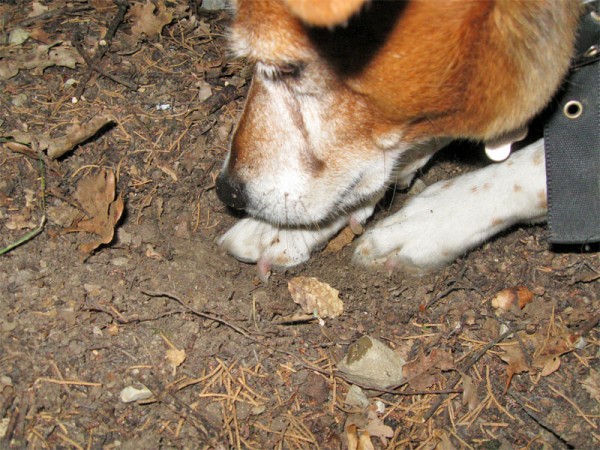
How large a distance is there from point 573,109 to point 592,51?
22 centimetres

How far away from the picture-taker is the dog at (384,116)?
1.66 meters

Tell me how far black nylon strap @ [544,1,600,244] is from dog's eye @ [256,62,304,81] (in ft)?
3.25

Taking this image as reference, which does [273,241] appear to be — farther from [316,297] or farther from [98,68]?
[98,68]

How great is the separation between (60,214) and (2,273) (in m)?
0.32

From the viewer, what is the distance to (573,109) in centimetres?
210

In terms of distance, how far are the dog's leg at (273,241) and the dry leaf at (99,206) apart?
0.46m

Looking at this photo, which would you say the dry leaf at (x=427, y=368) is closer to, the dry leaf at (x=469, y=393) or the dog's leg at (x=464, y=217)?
the dry leaf at (x=469, y=393)

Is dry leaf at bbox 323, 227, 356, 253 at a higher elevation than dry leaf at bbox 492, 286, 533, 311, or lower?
lower

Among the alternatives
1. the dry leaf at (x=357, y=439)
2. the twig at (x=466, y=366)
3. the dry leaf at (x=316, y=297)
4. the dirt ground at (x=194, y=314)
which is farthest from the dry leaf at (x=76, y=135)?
the twig at (x=466, y=366)

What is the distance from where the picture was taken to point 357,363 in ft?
7.08

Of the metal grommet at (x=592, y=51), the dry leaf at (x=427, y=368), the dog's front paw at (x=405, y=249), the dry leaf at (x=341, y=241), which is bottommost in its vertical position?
the dry leaf at (x=427, y=368)

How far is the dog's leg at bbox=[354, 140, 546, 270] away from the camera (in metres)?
2.37

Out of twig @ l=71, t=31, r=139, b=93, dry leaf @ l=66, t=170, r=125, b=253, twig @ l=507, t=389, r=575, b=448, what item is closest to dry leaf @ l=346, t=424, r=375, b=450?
twig @ l=507, t=389, r=575, b=448

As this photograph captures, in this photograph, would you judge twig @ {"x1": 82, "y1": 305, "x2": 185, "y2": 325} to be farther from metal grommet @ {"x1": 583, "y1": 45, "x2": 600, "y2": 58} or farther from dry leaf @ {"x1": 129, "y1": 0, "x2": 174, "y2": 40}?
metal grommet @ {"x1": 583, "y1": 45, "x2": 600, "y2": 58}
